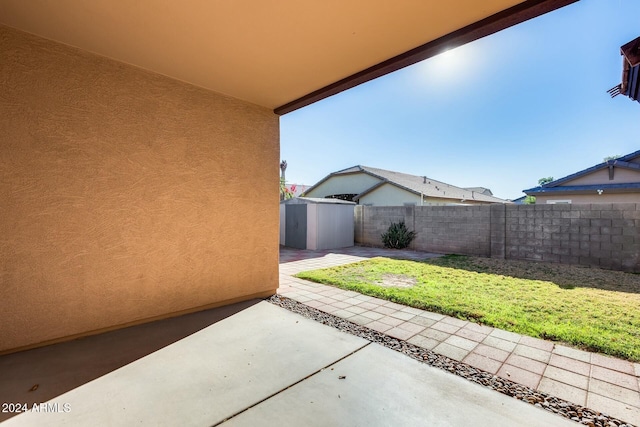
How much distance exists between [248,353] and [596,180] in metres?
17.2

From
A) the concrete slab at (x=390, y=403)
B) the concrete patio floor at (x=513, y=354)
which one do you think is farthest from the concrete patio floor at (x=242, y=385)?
the concrete patio floor at (x=513, y=354)

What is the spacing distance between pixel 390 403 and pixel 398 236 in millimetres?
9119

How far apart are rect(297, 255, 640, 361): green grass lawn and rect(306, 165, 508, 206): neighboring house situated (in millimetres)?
9618

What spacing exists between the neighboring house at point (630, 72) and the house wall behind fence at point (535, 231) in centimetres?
322

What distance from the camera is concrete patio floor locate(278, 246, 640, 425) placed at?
6.63 feet

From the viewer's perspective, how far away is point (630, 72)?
13.1 ft

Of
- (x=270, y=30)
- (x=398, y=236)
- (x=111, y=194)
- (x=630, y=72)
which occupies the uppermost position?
(x=630, y=72)

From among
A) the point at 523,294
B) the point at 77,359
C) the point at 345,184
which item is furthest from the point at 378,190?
the point at 77,359

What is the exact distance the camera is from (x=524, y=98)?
11.2 meters

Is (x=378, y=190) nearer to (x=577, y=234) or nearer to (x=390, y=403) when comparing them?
(x=577, y=234)

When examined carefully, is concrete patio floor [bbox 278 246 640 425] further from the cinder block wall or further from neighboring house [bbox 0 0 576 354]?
the cinder block wall

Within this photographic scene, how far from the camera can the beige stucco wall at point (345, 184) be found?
19.1 m

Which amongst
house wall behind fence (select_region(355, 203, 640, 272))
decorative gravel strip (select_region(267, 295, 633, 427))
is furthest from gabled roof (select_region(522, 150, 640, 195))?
decorative gravel strip (select_region(267, 295, 633, 427))

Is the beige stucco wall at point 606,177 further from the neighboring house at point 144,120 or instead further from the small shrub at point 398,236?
the neighboring house at point 144,120
